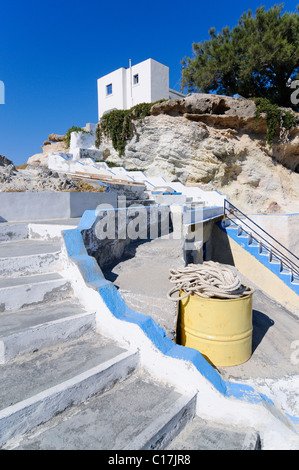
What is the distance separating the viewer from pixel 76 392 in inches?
68.5

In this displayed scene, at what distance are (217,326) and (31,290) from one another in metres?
2.01

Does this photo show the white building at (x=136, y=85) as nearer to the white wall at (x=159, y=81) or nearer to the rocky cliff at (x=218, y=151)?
the white wall at (x=159, y=81)

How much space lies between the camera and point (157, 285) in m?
3.46

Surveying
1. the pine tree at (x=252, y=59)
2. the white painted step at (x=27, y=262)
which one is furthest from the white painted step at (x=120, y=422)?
the pine tree at (x=252, y=59)

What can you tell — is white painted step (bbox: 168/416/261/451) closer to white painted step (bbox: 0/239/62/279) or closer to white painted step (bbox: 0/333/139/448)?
white painted step (bbox: 0/333/139/448)

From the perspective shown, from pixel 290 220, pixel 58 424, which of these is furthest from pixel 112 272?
pixel 290 220

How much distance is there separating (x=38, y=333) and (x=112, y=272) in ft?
5.85

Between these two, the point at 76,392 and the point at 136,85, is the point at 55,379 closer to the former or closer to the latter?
the point at 76,392

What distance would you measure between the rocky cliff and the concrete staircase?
567 inches

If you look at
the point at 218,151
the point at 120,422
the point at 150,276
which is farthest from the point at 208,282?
the point at 218,151

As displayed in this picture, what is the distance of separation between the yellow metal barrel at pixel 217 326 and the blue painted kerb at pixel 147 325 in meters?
0.88

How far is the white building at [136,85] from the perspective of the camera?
71.4ft

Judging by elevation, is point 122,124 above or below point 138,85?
below
